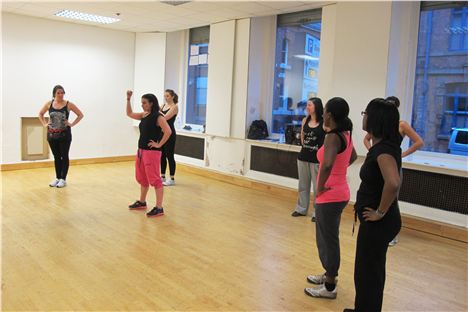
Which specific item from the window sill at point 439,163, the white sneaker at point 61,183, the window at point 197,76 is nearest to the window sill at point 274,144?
the window sill at point 439,163

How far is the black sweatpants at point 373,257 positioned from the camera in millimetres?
2137

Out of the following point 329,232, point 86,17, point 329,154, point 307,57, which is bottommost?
point 329,232

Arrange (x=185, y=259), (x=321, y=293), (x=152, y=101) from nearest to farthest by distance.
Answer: (x=321, y=293)
(x=185, y=259)
(x=152, y=101)

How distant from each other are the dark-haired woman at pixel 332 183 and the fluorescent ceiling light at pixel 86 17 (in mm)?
5601

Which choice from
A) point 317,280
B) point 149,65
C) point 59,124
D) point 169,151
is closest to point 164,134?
point 169,151

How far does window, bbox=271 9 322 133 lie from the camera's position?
20.6ft

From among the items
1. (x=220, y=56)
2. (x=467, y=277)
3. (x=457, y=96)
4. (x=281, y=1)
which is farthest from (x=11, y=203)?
(x=457, y=96)

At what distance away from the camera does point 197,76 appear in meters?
8.22

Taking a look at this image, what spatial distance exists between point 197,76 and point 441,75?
4649 millimetres

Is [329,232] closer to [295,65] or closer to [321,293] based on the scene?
[321,293]

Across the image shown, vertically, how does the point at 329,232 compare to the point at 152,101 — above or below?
below

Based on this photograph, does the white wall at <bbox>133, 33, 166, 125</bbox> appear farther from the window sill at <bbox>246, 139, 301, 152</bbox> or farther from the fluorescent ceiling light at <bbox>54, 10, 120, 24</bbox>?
the window sill at <bbox>246, 139, 301, 152</bbox>

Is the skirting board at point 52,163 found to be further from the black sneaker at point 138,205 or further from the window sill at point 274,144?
the black sneaker at point 138,205

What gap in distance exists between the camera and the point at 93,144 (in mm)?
8172
